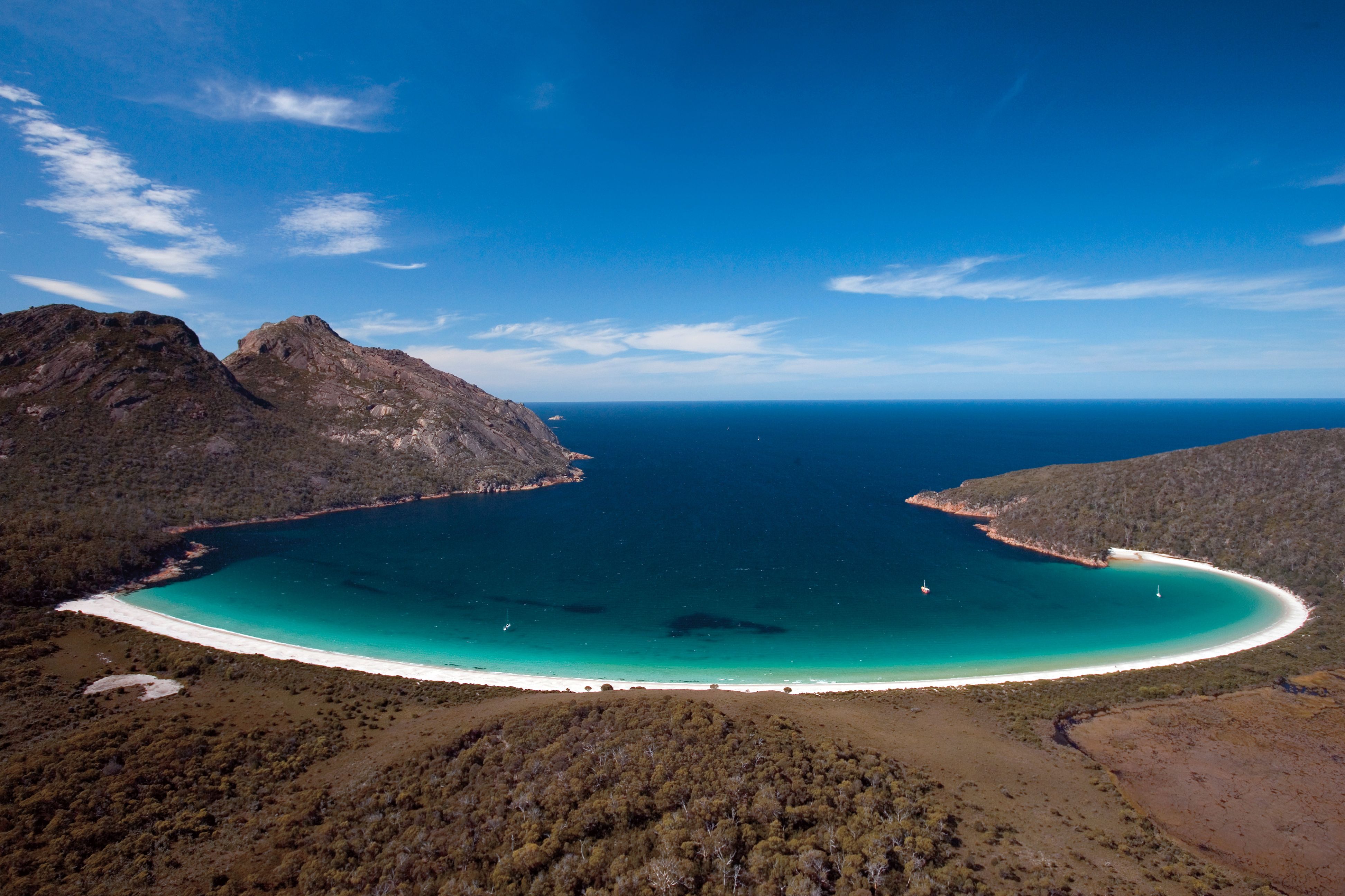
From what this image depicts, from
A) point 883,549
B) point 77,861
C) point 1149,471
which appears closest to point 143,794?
point 77,861

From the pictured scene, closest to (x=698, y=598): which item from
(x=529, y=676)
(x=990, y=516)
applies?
(x=529, y=676)

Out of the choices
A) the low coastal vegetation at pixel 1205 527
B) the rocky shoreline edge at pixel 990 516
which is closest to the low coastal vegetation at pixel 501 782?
the low coastal vegetation at pixel 1205 527

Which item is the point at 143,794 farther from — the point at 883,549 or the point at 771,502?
the point at 771,502

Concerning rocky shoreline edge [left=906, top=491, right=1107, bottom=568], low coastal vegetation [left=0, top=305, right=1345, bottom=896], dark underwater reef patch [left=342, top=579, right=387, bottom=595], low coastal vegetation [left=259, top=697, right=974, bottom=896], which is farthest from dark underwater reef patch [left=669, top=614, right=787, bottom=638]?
rocky shoreline edge [left=906, top=491, right=1107, bottom=568]

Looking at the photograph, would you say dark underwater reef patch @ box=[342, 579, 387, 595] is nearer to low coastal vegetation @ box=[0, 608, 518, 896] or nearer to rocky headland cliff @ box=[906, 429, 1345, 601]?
low coastal vegetation @ box=[0, 608, 518, 896]

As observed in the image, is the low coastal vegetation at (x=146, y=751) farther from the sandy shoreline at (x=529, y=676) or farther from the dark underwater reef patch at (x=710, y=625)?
the dark underwater reef patch at (x=710, y=625)

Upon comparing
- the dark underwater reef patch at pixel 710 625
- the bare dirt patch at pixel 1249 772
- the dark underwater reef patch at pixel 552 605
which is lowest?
the dark underwater reef patch at pixel 710 625

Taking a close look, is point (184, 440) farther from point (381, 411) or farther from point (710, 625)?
point (710, 625)
